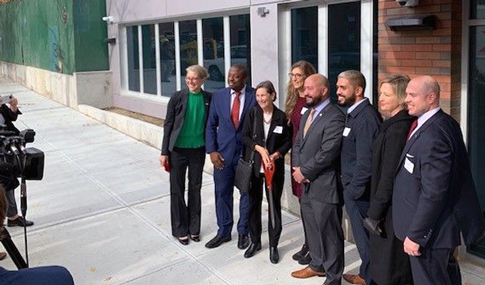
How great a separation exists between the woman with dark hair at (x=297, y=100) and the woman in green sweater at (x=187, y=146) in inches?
36.0

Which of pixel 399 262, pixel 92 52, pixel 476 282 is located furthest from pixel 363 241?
pixel 92 52

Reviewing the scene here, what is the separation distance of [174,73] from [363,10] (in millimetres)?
5961

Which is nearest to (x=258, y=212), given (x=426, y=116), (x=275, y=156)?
(x=275, y=156)

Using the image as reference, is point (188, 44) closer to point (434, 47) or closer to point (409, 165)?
point (434, 47)

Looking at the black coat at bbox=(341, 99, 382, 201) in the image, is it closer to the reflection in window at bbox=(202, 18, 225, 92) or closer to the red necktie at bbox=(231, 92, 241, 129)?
the red necktie at bbox=(231, 92, 241, 129)

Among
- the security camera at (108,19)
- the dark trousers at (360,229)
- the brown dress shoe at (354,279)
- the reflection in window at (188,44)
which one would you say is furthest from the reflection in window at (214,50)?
the dark trousers at (360,229)

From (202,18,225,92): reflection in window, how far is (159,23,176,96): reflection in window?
1.47 m

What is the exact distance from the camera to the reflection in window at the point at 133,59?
544 inches

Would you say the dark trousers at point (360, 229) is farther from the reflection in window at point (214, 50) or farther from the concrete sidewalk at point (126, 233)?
the reflection in window at point (214, 50)

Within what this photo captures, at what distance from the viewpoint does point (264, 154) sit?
4895 mm

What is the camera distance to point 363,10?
6.66 meters

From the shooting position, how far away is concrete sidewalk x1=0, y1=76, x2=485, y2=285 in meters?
4.95

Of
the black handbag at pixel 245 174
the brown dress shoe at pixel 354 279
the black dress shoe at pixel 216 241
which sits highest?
the black handbag at pixel 245 174

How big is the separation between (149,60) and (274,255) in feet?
29.1
